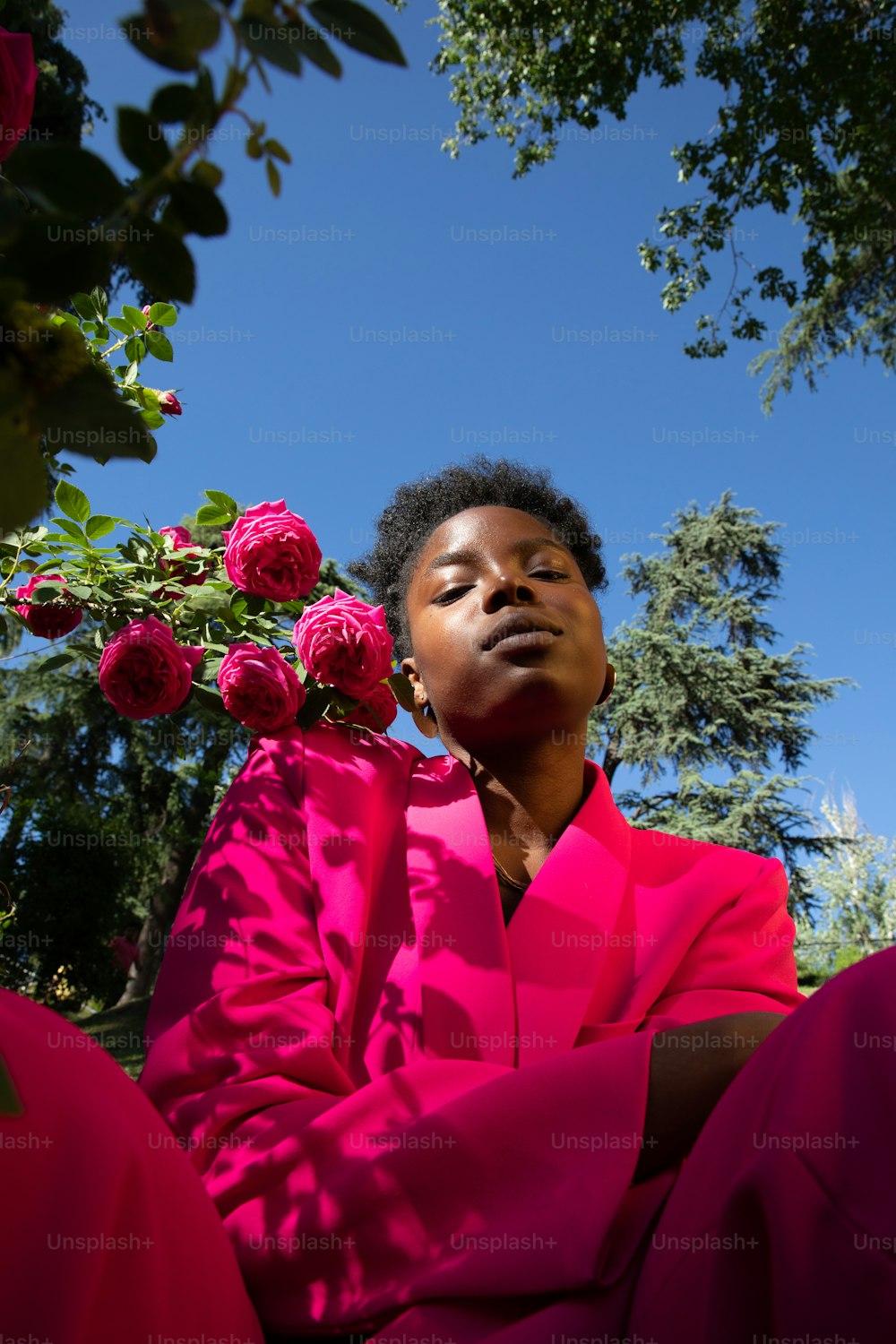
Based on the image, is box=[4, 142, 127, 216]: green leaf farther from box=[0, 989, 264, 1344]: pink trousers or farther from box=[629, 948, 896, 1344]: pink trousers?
box=[629, 948, 896, 1344]: pink trousers

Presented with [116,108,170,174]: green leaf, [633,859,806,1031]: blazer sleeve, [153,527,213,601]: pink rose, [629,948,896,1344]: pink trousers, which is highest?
[153,527,213,601]: pink rose

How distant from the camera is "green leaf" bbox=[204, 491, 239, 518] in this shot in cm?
233

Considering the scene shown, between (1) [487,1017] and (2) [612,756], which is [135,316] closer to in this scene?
(1) [487,1017]

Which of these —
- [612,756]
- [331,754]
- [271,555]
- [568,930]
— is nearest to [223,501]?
[271,555]

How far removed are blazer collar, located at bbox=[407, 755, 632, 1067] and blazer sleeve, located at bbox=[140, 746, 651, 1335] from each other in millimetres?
264

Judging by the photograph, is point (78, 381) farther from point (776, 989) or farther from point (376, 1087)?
point (776, 989)

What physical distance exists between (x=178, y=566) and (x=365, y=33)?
74.9 inches

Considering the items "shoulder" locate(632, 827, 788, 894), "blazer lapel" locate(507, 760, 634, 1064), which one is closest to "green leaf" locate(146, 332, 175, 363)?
"blazer lapel" locate(507, 760, 634, 1064)

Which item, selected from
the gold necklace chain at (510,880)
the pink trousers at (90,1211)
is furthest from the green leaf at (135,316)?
the pink trousers at (90,1211)

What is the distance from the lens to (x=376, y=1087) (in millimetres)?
1295

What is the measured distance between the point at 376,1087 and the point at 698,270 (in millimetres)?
10179

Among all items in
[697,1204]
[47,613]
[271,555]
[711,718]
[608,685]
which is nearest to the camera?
[697,1204]

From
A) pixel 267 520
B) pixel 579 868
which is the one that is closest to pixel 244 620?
pixel 267 520

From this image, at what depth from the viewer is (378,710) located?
2283mm
